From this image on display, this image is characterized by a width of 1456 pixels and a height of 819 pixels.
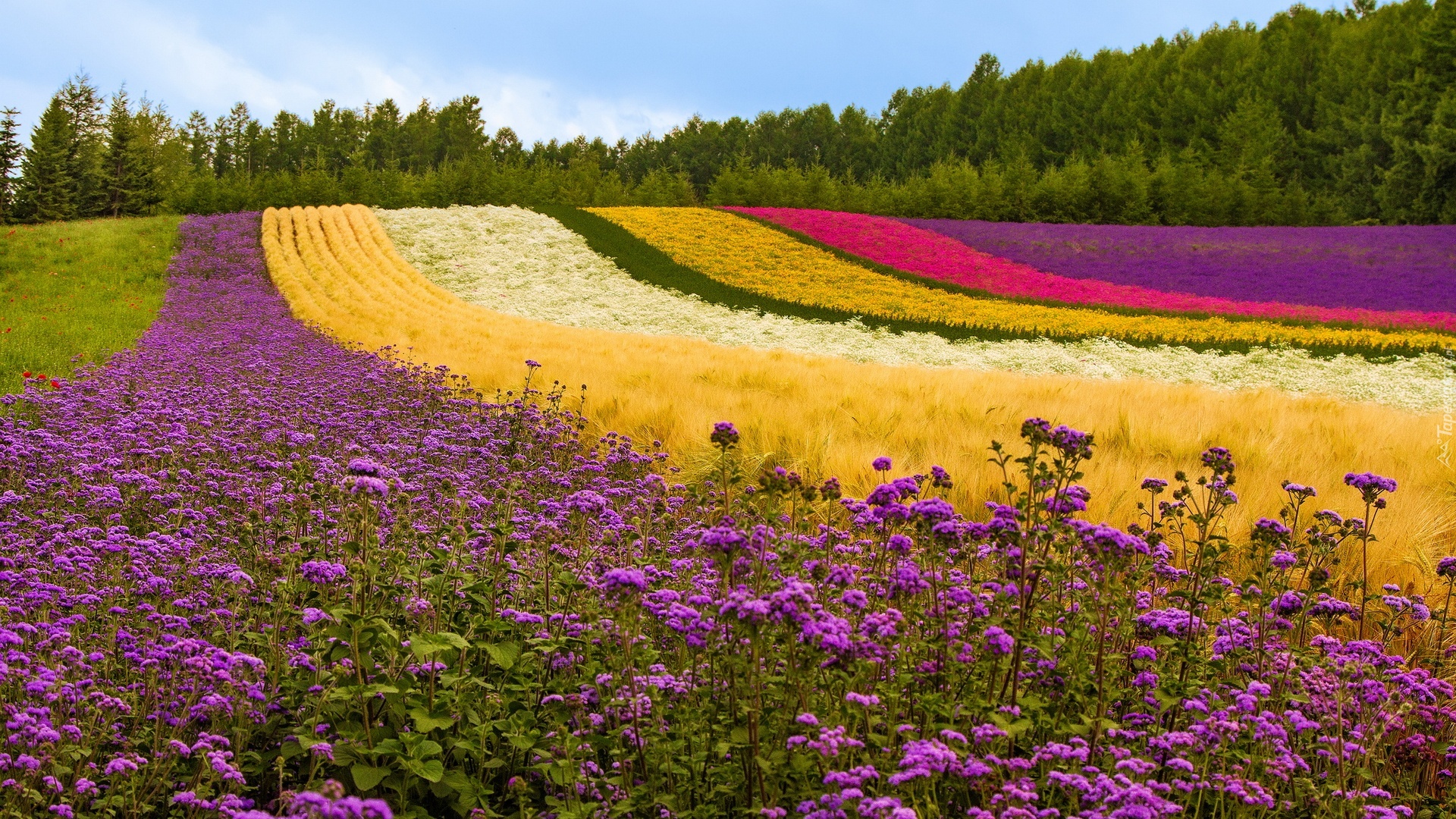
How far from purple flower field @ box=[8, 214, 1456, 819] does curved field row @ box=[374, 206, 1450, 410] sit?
11108 millimetres

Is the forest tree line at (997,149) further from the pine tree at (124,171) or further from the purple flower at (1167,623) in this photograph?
the purple flower at (1167,623)

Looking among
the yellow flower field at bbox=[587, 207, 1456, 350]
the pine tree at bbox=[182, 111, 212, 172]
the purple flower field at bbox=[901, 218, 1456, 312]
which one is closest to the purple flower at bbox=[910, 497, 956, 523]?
the yellow flower field at bbox=[587, 207, 1456, 350]

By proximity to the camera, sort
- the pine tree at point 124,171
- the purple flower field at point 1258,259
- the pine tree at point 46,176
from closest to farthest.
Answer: the purple flower field at point 1258,259 → the pine tree at point 46,176 → the pine tree at point 124,171

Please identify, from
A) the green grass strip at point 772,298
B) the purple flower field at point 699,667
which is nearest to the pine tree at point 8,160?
the green grass strip at point 772,298

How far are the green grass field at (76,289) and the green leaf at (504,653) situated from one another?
902cm

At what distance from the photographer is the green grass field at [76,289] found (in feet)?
42.9

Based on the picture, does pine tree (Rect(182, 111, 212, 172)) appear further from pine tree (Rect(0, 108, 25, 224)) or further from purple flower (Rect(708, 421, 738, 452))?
purple flower (Rect(708, 421, 738, 452))

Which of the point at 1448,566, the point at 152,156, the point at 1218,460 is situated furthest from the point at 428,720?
the point at 152,156

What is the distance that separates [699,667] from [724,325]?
22.0 metres

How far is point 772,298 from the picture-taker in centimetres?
3012

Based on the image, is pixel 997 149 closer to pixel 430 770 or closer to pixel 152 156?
pixel 152 156

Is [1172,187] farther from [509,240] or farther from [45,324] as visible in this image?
[45,324]

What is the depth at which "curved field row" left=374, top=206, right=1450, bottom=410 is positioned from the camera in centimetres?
1722

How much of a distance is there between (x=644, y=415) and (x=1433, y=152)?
59030mm
